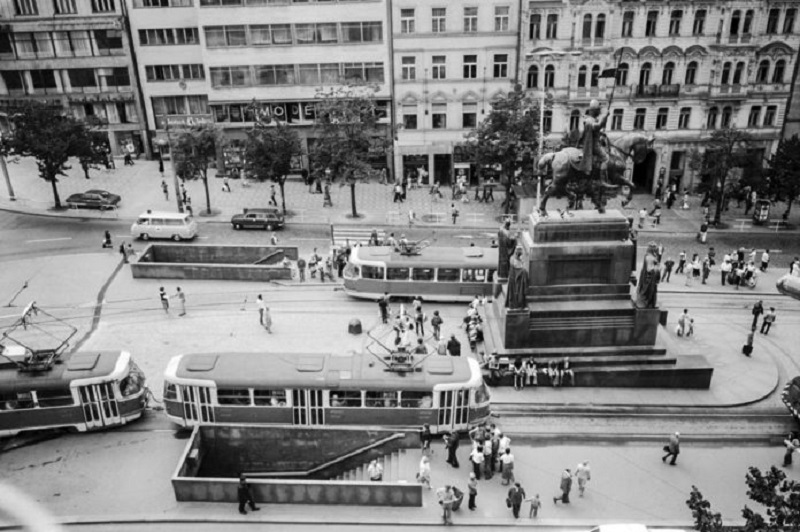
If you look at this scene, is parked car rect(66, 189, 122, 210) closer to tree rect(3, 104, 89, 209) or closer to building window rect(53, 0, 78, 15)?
tree rect(3, 104, 89, 209)

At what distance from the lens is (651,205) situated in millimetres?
55406

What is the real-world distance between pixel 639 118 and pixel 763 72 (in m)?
9.90

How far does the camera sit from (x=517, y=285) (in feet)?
98.5

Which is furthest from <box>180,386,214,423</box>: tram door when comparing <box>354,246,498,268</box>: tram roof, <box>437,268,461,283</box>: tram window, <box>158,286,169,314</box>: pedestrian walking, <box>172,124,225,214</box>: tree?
<box>172,124,225,214</box>: tree

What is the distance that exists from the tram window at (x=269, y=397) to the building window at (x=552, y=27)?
1542 inches

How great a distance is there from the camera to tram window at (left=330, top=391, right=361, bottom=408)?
86.3 feet

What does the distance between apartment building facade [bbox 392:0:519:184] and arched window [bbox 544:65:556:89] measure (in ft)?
8.25

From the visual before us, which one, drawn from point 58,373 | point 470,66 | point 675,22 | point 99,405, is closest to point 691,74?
point 675,22

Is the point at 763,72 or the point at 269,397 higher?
the point at 763,72

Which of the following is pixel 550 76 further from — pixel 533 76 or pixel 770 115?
pixel 770 115

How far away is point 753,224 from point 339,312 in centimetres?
3239

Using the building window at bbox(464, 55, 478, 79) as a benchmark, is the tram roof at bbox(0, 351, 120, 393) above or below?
below

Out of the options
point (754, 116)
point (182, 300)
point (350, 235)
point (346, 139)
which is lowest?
point (182, 300)

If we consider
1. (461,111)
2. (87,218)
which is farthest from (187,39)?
(461,111)
